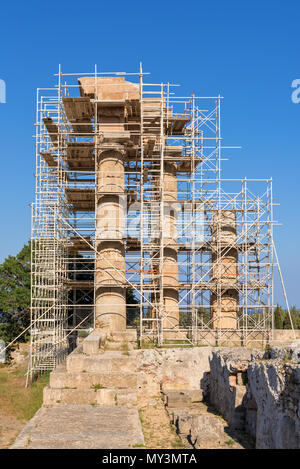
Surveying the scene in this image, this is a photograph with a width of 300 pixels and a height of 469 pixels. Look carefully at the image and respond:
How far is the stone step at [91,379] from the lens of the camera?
1195 cm

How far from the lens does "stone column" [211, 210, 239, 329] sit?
65.9ft

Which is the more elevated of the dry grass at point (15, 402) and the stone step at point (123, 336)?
the stone step at point (123, 336)

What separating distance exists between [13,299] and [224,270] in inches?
414

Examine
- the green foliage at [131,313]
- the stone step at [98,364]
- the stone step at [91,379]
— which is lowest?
the stone step at [91,379]

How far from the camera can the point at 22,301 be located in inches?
960

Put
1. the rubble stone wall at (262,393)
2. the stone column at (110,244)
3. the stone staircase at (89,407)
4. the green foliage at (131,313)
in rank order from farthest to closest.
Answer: the green foliage at (131,313), the stone column at (110,244), the stone staircase at (89,407), the rubble stone wall at (262,393)

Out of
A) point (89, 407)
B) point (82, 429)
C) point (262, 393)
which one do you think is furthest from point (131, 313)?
A: point (82, 429)

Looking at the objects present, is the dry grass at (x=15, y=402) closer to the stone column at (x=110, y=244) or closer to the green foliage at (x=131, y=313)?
the stone column at (x=110, y=244)

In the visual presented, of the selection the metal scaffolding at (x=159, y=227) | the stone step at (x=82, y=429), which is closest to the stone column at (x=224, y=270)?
the metal scaffolding at (x=159, y=227)

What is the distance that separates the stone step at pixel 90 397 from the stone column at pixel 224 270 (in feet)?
27.9

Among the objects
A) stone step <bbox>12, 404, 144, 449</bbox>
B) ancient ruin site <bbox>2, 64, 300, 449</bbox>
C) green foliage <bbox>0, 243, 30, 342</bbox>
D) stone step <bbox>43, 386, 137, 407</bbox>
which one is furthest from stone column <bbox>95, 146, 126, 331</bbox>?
stone step <bbox>12, 404, 144, 449</bbox>

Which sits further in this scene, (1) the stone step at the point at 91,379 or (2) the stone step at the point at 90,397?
(1) the stone step at the point at 91,379
